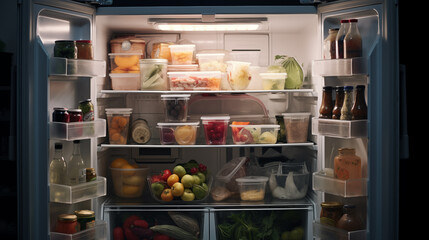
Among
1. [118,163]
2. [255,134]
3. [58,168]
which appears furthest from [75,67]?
[255,134]

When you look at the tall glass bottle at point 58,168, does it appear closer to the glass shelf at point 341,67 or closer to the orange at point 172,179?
the orange at point 172,179

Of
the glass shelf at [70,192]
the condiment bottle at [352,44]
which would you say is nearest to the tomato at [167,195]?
the glass shelf at [70,192]

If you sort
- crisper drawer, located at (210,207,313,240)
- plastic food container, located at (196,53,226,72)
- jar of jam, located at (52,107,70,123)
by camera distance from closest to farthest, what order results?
1. jar of jam, located at (52,107,70,123)
2. crisper drawer, located at (210,207,313,240)
3. plastic food container, located at (196,53,226,72)

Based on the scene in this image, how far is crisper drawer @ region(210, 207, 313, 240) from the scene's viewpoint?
10.5ft

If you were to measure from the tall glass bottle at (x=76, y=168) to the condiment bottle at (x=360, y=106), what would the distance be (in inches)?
59.9

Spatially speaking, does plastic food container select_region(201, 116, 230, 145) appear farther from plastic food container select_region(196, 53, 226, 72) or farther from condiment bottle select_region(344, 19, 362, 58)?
condiment bottle select_region(344, 19, 362, 58)

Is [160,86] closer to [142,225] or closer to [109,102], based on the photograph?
[109,102]

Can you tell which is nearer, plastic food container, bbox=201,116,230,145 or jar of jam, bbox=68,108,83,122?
jar of jam, bbox=68,108,83,122

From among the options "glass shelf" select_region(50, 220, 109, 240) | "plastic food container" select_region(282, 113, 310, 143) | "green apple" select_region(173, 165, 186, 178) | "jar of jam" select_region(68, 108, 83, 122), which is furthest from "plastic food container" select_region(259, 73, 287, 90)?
"glass shelf" select_region(50, 220, 109, 240)

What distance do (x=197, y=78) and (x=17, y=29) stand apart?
115 centimetres

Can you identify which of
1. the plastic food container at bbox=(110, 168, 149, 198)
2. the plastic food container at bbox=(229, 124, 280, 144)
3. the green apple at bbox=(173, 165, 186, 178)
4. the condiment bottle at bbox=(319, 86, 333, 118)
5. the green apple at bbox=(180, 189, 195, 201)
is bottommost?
the green apple at bbox=(180, 189, 195, 201)

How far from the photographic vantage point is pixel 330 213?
2854 mm

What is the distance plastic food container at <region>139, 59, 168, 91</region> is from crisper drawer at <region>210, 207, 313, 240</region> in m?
0.88

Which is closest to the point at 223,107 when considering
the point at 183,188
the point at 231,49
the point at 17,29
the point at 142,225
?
the point at 231,49
